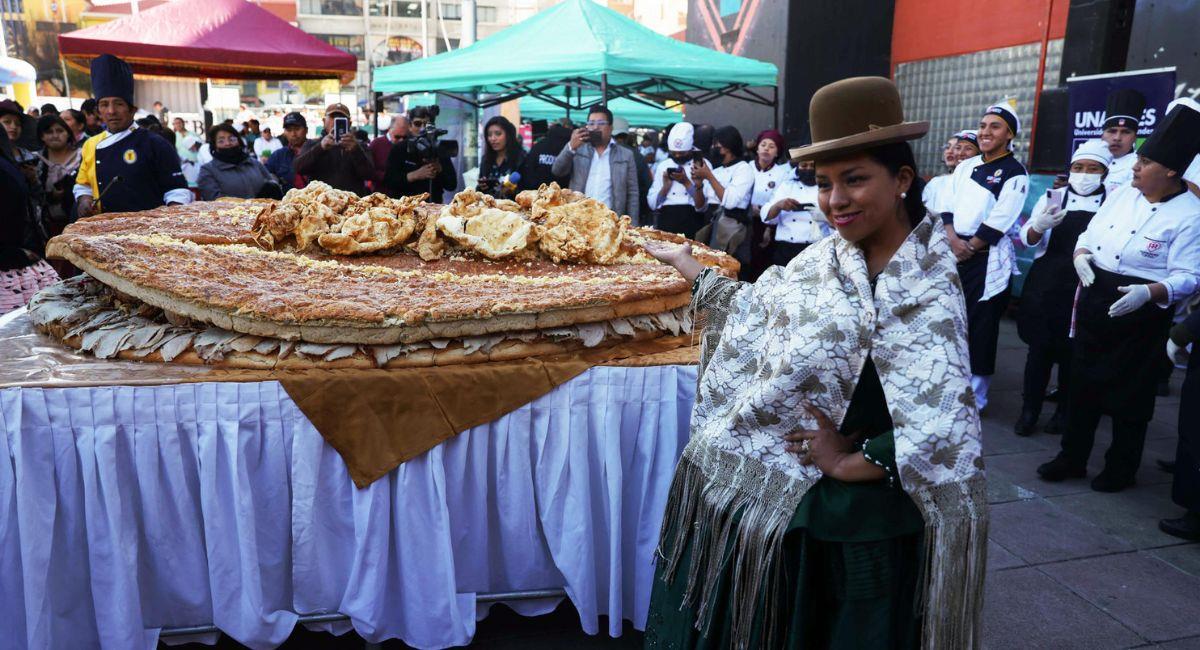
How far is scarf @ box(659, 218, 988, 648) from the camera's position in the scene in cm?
125

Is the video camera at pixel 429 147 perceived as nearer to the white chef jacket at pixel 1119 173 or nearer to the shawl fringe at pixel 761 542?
the white chef jacket at pixel 1119 173

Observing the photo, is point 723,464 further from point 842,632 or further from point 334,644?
point 334,644

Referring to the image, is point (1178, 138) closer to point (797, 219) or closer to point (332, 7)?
point (797, 219)

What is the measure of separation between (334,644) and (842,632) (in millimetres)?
1645

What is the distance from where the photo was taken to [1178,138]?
125 inches

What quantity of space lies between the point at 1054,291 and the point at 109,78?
5.24m

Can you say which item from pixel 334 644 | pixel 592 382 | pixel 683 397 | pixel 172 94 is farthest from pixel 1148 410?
pixel 172 94

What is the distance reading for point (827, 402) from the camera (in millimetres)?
1372

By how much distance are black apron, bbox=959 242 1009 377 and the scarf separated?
3.34 metres

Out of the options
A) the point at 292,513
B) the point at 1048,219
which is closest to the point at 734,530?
the point at 292,513

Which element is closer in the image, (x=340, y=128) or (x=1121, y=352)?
(x=1121, y=352)

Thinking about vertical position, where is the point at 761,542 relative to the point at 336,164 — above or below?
below

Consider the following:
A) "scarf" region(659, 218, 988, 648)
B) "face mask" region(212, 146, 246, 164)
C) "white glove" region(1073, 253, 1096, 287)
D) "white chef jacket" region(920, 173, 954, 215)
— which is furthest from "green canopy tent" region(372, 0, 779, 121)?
"scarf" region(659, 218, 988, 648)

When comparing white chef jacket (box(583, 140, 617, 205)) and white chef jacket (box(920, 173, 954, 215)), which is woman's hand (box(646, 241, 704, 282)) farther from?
white chef jacket (box(583, 140, 617, 205))
